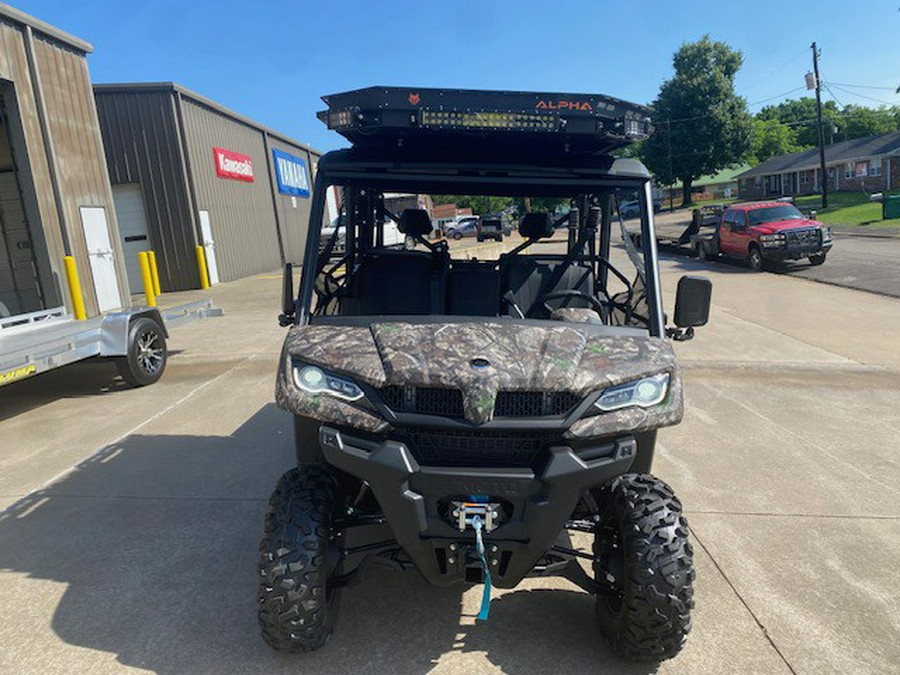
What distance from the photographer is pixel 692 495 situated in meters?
4.43

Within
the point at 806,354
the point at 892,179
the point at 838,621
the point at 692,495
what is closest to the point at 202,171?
the point at 806,354

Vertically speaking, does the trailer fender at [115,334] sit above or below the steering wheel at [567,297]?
below

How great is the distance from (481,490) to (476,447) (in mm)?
178

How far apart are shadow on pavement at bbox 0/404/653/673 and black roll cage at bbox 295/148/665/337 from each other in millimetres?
1436

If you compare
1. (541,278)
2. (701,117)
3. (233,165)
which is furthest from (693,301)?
(701,117)

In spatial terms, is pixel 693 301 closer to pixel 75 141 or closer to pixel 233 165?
pixel 75 141

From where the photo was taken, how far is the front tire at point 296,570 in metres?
2.51

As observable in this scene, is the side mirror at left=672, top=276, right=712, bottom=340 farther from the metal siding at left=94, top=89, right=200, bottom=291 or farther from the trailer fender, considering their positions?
the metal siding at left=94, top=89, right=200, bottom=291

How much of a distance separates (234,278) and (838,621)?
20233 mm

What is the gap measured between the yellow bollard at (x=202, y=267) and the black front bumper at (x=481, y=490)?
17441mm

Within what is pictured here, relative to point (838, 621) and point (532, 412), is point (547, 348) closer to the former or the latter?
point (532, 412)

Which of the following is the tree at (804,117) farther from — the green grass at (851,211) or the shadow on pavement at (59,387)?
the shadow on pavement at (59,387)

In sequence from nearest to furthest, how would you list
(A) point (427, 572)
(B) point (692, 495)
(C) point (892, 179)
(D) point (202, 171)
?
(A) point (427, 572) < (B) point (692, 495) < (D) point (202, 171) < (C) point (892, 179)

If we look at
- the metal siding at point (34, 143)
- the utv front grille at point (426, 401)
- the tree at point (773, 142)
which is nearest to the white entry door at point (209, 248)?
the metal siding at point (34, 143)
